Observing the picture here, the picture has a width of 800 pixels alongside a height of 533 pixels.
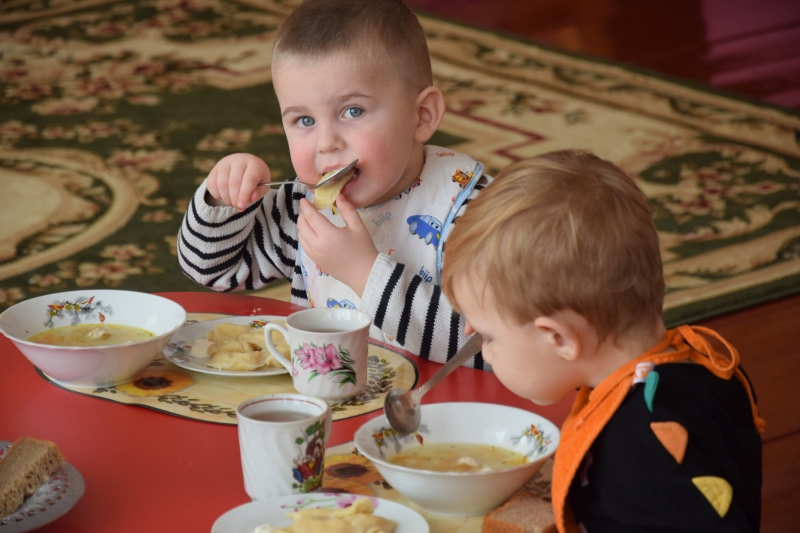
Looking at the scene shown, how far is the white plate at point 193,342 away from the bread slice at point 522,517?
36 cm

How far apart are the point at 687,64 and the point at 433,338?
3802mm

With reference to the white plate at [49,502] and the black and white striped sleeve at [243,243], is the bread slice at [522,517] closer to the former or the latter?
the white plate at [49,502]

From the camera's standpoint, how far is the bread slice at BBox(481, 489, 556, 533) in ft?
2.52

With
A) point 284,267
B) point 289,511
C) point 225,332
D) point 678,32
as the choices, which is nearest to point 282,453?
point 289,511

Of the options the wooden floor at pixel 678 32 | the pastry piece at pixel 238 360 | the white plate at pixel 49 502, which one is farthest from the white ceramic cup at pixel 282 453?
the wooden floor at pixel 678 32

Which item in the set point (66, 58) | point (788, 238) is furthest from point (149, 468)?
point (66, 58)

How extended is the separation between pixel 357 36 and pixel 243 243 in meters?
0.39

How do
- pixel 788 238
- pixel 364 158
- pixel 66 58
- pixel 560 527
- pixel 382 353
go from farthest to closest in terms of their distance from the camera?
pixel 66 58 → pixel 788 238 → pixel 364 158 → pixel 382 353 → pixel 560 527

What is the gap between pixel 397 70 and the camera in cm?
131

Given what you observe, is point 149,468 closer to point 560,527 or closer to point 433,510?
point 433,510

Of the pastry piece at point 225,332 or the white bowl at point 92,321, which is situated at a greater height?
the white bowl at point 92,321

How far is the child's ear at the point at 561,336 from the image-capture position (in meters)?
0.82

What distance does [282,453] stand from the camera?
812mm

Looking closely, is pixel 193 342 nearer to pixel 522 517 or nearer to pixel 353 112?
pixel 353 112
